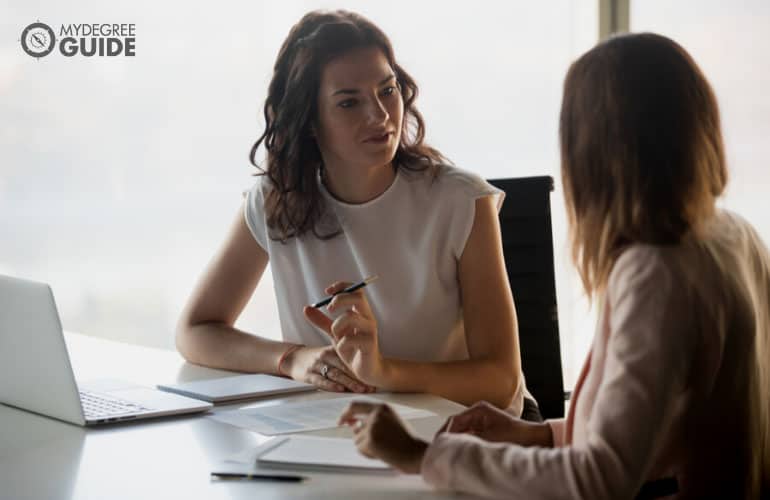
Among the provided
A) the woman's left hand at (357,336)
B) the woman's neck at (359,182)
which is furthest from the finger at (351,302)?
the woman's neck at (359,182)

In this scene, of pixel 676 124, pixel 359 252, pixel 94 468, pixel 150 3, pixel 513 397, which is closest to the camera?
pixel 676 124

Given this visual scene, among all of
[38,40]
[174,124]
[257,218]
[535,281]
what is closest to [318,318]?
[257,218]

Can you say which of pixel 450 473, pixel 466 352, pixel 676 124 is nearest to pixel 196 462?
pixel 450 473

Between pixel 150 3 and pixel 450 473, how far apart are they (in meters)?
3.14

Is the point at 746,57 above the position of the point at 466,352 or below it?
above

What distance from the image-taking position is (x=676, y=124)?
125cm

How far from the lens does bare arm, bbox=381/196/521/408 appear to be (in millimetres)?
1988

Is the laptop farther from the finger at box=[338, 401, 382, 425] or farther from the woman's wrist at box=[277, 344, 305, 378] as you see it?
the finger at box=[338, 401, 382, 425]

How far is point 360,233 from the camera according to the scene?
2377 millimetres

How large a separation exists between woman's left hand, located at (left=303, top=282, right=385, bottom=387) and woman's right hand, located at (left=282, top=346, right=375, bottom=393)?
50 millimetres

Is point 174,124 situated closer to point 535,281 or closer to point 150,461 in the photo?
point 535,281

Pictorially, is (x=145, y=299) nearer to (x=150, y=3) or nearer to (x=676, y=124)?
(x=150, y=3)

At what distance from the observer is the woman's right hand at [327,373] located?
6.47 feet

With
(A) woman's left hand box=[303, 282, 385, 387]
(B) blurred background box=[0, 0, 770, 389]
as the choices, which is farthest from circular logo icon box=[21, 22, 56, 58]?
(A) woman's left hand box=[303, 282, 385, 387]
